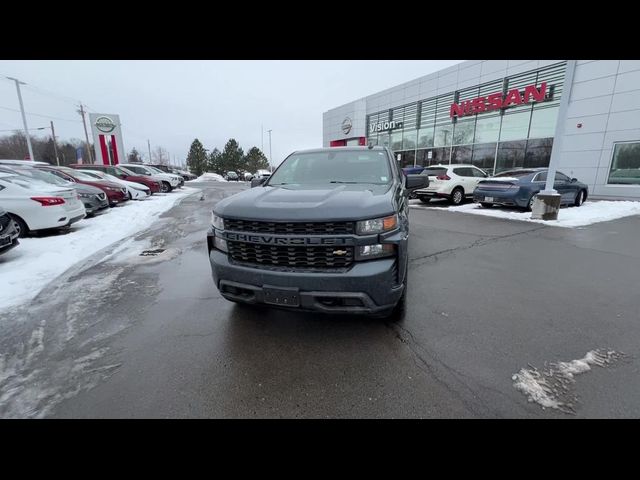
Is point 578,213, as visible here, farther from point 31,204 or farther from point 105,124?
point 105,124

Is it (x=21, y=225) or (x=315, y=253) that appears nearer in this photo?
(x=315, y=253)

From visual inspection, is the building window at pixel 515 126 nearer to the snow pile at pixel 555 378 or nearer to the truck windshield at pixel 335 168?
the truck windshield at pixel 335 168

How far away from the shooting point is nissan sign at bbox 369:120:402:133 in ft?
87.1

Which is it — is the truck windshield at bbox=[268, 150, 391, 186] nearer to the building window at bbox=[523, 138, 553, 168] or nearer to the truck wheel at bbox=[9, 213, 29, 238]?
the truck wheel at bbox=[9, 213, 29, 238]

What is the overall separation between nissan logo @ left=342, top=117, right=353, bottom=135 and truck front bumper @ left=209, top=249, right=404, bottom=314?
32199mm

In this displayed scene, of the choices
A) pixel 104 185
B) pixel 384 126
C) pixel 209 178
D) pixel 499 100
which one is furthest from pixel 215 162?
pixel 499 100

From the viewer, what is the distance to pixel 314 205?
2.54 m

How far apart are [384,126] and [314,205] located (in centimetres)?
2771

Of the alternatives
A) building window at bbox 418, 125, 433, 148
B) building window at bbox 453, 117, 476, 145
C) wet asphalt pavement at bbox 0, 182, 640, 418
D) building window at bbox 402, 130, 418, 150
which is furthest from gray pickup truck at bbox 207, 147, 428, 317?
building window at bbox 402, 130, 418, 150

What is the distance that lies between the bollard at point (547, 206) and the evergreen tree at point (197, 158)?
73903 mm
